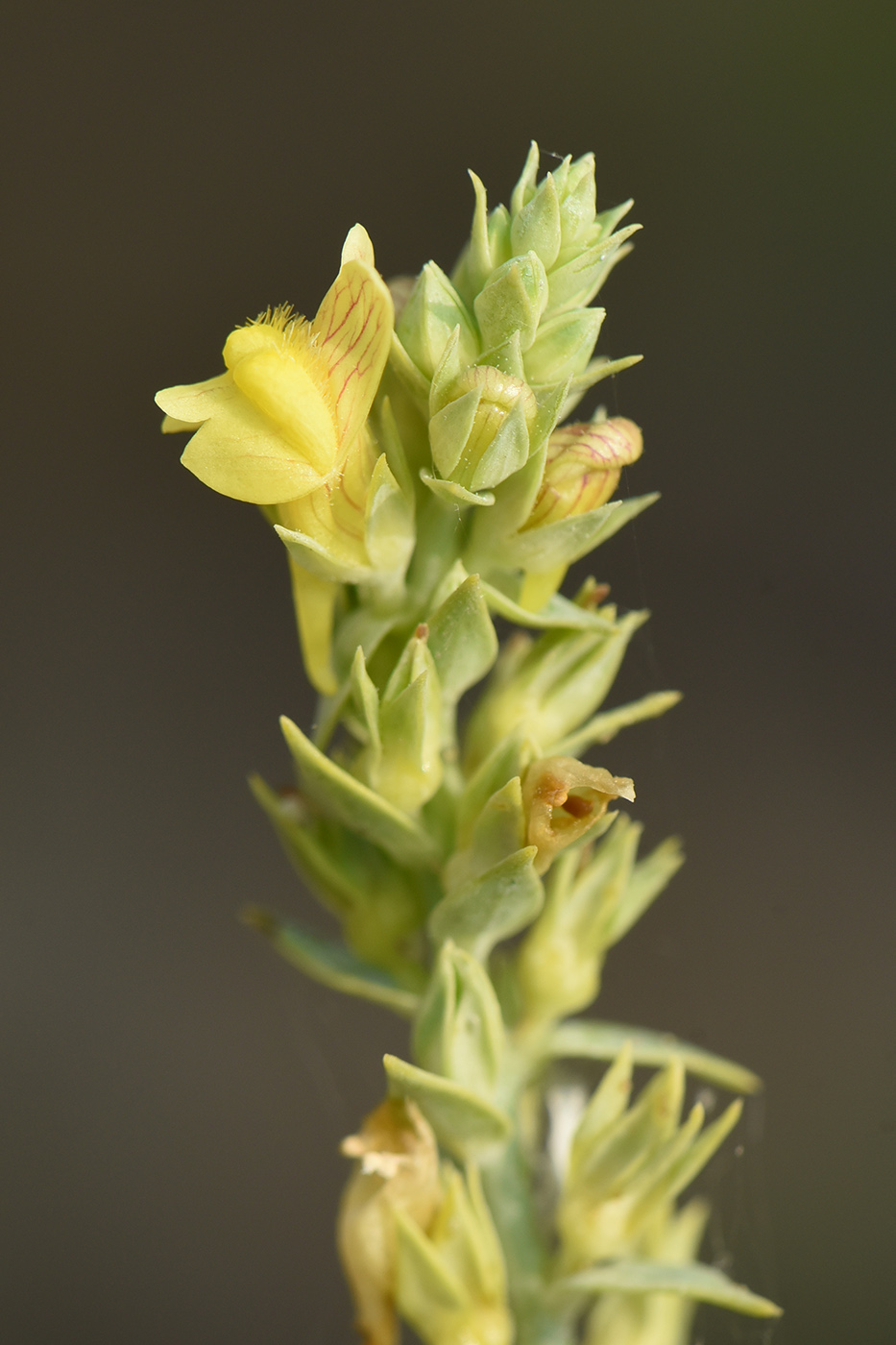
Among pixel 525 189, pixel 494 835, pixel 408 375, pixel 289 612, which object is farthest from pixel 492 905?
pixel 289 612

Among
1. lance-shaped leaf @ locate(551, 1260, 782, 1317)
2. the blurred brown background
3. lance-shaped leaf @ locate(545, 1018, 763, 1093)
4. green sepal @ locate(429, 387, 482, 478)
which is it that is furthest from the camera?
the blurred brown background

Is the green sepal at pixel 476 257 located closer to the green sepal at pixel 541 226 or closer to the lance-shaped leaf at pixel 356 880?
the green sepal at pixel 541 226

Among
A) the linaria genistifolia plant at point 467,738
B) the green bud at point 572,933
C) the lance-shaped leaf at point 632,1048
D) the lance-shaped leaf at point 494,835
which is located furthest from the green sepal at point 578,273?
the lance-shaped leaf at point 632,1048

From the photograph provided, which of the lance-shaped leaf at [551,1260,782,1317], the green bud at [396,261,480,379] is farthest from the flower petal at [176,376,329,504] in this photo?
the lance-shaped leaf at [551,1260,782,1317]

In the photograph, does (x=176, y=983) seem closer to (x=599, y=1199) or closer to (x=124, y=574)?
(x=124, y=574)

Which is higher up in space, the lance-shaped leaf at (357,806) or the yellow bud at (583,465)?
the yellow bud at (583,465)

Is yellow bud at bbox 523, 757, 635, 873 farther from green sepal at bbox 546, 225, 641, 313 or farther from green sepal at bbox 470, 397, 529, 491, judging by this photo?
green sepal at bbox 546, 225, 641, 313
